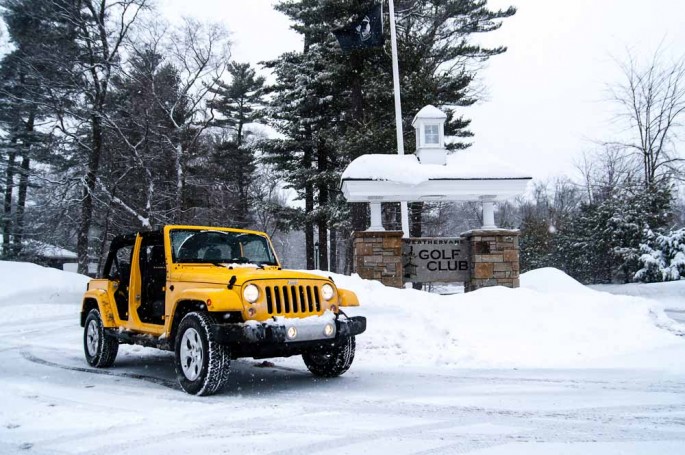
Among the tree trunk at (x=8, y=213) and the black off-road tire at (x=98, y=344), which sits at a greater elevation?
the tree trunk at (x=8, y=213)

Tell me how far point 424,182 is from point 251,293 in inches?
337

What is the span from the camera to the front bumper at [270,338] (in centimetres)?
525

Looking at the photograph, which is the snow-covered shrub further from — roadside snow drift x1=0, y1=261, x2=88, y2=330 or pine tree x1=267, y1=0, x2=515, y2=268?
roadside snow drift x1=0, y1=261, x2=88, y2=330

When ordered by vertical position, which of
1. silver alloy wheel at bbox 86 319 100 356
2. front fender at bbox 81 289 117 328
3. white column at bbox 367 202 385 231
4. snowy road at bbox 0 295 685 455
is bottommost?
snowy road at bbox 0 295 685 455

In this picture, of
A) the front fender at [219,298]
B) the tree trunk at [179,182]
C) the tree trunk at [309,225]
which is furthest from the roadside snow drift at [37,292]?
the tree trunk at [309,225]

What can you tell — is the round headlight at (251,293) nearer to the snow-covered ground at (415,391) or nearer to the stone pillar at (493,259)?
the snow-covered ground at (415,391)

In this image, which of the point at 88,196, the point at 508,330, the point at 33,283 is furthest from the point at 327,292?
the point at 88,196

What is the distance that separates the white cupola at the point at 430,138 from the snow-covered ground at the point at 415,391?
16.0ft

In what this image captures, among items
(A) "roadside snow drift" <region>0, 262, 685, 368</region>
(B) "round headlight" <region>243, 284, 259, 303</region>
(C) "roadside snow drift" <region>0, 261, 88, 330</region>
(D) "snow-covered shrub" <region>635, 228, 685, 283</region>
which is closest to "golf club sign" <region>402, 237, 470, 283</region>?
(A) "roadside snow drift" <region>0, 262, 685, 368</region>

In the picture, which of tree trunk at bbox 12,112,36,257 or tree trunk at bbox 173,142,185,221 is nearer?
tree trunk at bbox 173,142,185,221

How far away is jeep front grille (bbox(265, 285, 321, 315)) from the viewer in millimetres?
5664

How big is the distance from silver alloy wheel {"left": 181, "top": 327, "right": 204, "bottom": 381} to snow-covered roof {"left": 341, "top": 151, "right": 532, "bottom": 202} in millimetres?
8081

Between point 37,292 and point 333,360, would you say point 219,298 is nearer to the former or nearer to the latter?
point 333,360

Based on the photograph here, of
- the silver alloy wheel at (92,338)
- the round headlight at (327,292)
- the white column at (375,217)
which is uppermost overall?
the white column at (375,217)
